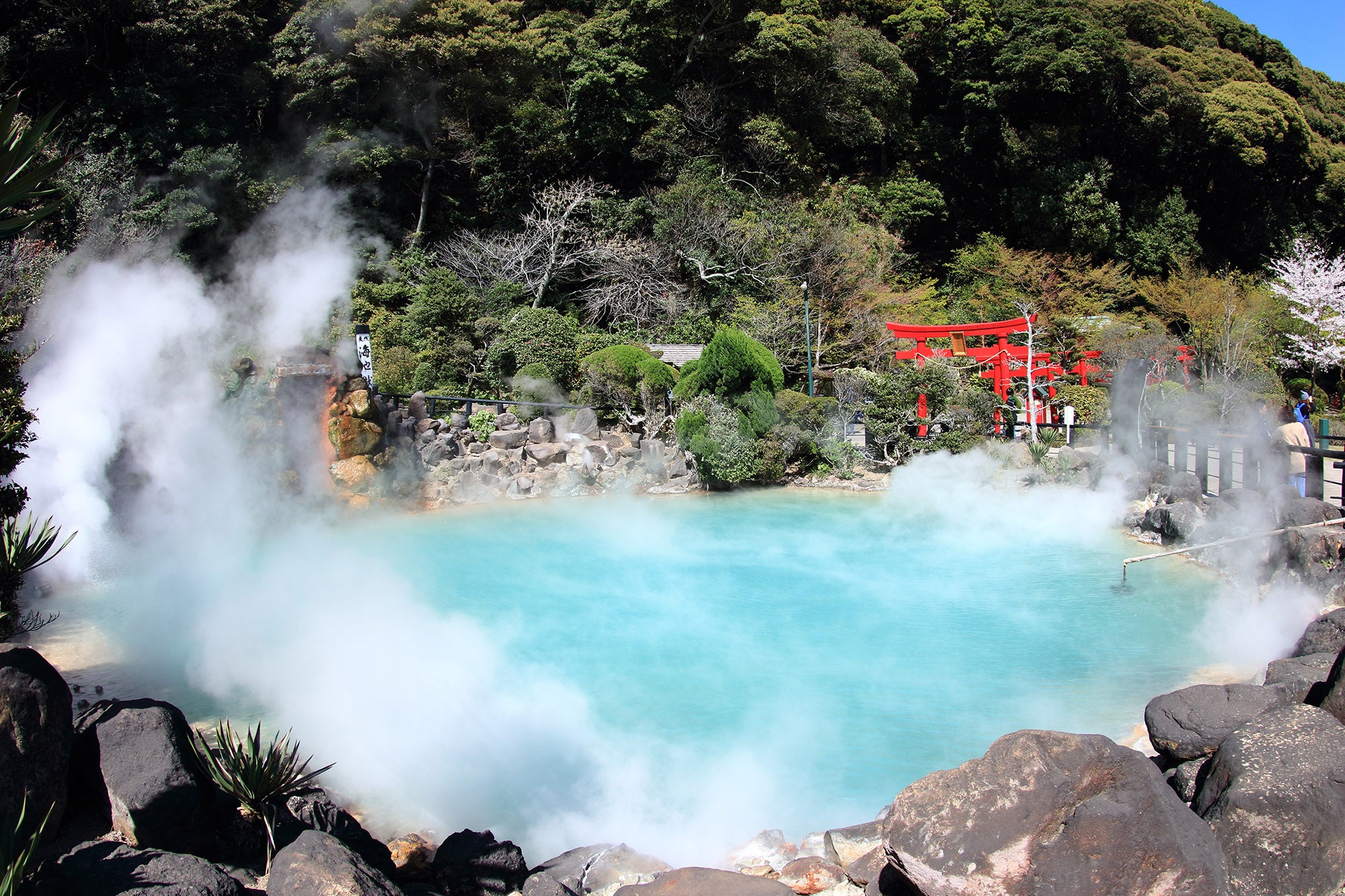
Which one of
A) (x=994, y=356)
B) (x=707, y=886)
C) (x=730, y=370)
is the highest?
(x=994, y=356)

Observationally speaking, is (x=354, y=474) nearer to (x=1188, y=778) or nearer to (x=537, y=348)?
(x=537, y=348)

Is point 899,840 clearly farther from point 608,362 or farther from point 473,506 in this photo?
point 608,362

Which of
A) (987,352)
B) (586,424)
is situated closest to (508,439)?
(586,424)

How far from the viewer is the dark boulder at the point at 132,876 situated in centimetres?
281

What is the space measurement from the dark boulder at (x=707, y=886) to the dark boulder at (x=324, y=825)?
1.24 m

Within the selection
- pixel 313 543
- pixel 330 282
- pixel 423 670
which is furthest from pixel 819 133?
pixel 423 670

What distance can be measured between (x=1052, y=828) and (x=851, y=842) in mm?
1573

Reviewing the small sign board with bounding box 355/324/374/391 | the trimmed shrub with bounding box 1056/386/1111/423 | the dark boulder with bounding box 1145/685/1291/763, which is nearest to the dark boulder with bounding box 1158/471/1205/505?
the trimmed shrub with bounding box 1056/386/1111/423

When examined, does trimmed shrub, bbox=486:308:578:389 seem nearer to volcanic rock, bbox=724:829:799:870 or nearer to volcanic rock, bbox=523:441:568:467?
volcanic rock, bbox=523:441:568:467

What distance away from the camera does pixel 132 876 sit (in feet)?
9.42

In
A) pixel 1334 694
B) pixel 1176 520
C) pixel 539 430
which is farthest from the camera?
pixel 539 430

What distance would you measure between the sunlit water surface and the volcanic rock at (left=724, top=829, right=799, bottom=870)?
0.39 meters

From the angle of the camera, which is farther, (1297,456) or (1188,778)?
(1297,456)

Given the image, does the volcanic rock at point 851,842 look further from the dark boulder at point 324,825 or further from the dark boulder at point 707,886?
the dark boulder at point 324,825
